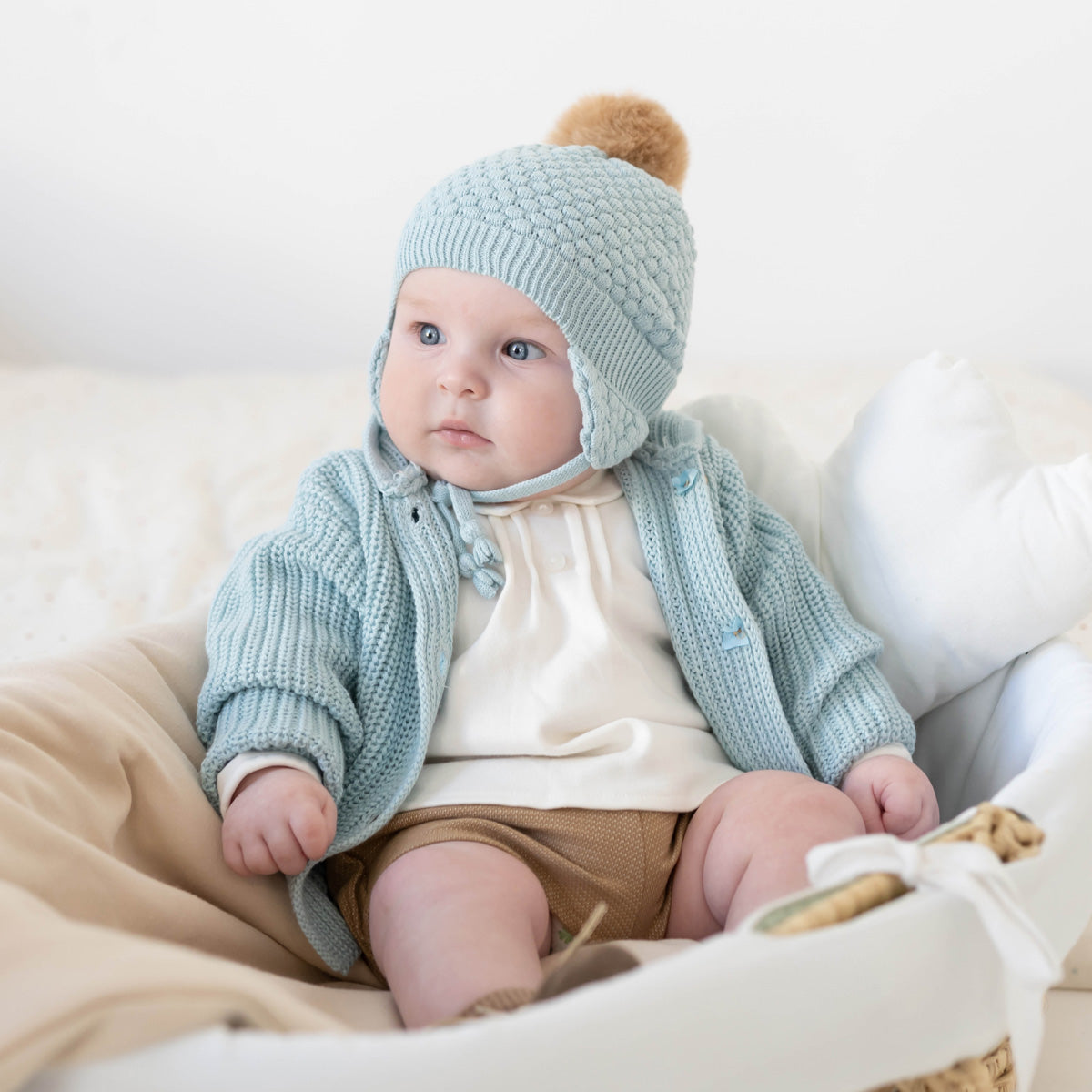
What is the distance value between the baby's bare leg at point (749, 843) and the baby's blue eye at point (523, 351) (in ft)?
1.35

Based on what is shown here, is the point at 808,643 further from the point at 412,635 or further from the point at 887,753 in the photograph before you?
the point at 412,635

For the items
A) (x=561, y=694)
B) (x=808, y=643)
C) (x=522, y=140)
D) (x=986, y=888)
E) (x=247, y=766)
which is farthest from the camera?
(x=522, y=140)

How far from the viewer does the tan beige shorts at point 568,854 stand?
90 cm

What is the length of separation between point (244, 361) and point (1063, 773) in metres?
1.83

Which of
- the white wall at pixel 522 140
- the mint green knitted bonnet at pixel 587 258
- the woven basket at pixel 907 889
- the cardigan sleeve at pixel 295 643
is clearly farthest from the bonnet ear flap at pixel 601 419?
the white wall at pixel 522 140

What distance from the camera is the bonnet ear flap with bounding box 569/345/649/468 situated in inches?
39.5

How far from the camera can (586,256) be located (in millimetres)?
1006

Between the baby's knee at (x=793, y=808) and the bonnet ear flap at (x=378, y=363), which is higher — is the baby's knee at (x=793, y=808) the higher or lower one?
the lower one

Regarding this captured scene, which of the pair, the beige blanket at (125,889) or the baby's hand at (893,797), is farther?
the baby's hand at (893,797)

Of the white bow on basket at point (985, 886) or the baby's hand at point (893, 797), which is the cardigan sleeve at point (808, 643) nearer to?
the baby's hand at point (893, 797)

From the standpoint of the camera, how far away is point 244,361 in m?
2.22

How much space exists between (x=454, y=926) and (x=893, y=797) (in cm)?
39

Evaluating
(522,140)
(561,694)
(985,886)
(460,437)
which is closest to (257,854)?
(561,694)

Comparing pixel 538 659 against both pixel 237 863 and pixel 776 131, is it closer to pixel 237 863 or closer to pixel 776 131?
pixel 237 863
